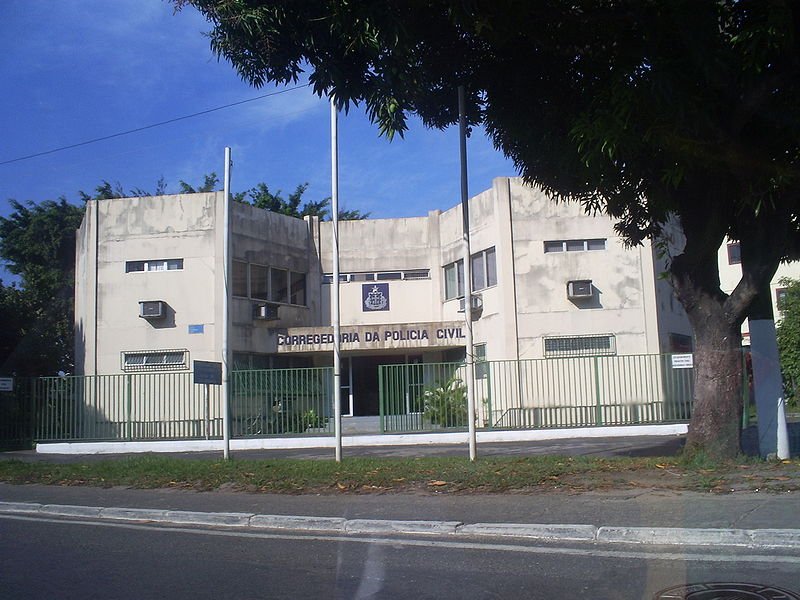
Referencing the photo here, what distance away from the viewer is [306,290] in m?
27.2

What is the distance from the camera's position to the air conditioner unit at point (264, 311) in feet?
81.6

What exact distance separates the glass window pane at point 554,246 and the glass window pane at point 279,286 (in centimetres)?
876

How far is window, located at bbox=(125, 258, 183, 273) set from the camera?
969 inches

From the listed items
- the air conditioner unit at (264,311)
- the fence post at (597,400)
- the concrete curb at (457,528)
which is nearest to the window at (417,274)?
the air conditioner unit at (264,311)

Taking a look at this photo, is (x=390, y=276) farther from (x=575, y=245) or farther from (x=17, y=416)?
(x=17, y=416)

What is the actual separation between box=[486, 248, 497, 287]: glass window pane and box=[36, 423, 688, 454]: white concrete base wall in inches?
219

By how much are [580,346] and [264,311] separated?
959 centimetres

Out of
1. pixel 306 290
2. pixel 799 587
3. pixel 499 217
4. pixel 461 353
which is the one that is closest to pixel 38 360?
pixel 306 290

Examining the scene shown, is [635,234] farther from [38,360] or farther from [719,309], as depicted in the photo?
[38,360]

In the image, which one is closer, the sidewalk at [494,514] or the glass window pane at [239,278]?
the sidewalk at [494,514]

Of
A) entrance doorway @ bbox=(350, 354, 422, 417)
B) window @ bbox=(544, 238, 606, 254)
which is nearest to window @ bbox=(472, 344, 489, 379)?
entrance doorway @ bbox=(350, 354, 422, 417)

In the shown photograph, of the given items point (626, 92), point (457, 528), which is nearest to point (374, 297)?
point (626, 92)

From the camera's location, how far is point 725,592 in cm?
556

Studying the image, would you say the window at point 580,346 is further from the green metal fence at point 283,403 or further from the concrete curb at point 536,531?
the concrete curb at point 536,531
